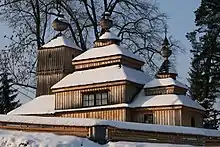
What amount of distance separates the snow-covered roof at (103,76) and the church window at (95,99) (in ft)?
2.17

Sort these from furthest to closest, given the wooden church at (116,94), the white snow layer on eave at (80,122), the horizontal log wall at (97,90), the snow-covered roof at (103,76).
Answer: the snow-covered roof at (103,76), the horizontal log wall at (97,90), the wooden church at (116,94), the white snow layer on eave at (80,122)

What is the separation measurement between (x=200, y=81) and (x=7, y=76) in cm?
1619

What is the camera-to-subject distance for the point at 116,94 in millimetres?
28656

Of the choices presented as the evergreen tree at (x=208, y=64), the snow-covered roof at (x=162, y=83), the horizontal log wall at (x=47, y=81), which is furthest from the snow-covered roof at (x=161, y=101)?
the evergreen tree at (x=208, y=64)

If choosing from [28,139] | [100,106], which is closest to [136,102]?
[100,106]

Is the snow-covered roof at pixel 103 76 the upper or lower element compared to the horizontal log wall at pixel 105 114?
upper

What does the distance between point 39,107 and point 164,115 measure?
774 cm

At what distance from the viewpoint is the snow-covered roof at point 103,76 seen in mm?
28875

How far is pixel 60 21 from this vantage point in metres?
36.0

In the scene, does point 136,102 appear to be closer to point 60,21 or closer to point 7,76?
point 60,21

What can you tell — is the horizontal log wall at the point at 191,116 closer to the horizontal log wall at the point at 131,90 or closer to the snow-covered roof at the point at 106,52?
the horizontal log wall at the point at 131,90

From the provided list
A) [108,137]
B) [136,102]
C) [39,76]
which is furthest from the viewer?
[39,76]

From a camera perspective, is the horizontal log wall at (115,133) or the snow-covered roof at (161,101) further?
the snow-covered roof at (161,101)

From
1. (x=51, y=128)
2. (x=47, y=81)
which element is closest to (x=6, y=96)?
(x=47, y=81)
